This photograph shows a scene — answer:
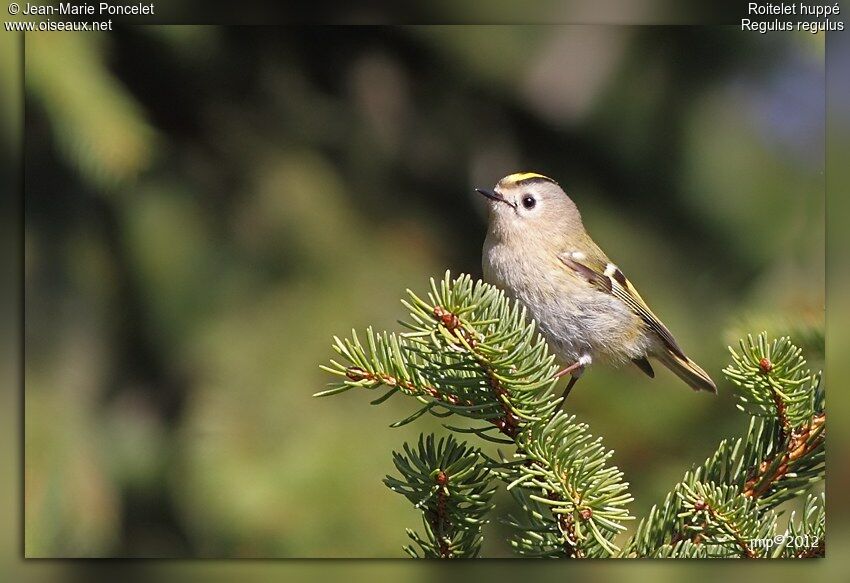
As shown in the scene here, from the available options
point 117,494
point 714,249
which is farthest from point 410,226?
point 117,494

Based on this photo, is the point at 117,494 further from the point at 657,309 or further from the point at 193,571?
the point at 657,309

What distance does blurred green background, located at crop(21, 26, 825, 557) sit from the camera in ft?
5.62

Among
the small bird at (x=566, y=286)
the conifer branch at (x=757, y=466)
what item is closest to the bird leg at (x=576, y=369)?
the small bird at (x=566, y=286)

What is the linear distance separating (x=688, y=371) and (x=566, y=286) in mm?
258

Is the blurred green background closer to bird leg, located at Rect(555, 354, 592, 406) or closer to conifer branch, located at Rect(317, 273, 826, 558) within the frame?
bird leg, located at Rect(555, 354, 592, 406)

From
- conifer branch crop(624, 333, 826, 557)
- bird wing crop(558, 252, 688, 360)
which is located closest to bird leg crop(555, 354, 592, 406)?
bird wing crop(558, 252, 688, 360)

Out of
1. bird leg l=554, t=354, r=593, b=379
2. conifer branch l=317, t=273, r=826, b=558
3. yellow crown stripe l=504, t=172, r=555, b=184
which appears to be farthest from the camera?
yellow crown stripe l=504, t=172, r=555, b=184

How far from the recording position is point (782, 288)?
1738 mm

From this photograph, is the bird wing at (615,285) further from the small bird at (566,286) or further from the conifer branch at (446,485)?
the conifer branch at (446,485)

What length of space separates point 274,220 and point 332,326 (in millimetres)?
229

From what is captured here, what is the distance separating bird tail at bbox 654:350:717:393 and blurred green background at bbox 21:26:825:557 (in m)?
0.04

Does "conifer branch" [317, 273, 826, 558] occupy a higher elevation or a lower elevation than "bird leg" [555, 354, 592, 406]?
lower

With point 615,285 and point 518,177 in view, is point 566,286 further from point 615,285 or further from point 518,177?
point 518,177

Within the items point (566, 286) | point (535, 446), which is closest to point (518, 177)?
point (566, 286)
